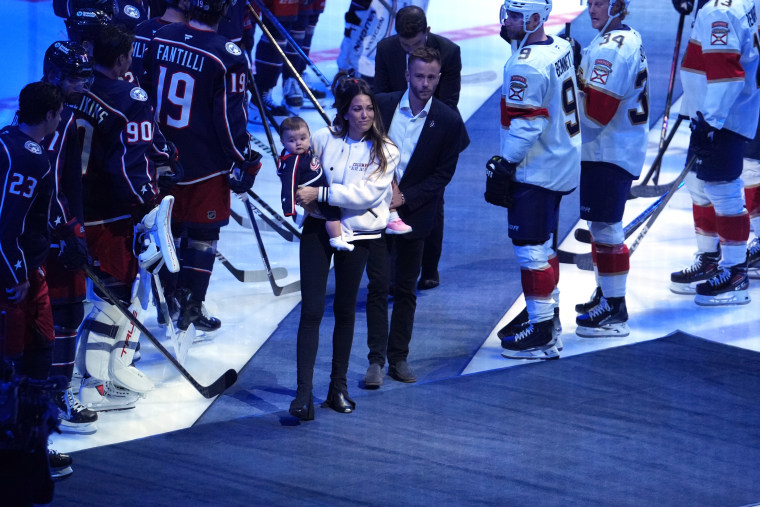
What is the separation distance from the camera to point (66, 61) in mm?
3834

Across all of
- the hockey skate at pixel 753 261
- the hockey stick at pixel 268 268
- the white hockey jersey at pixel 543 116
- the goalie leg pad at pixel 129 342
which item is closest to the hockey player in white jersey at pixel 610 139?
the white hockey jersey at pixel 543 116

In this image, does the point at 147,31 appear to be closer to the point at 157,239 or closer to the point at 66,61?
the point at 66,61

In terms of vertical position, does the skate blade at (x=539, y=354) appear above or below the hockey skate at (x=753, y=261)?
below

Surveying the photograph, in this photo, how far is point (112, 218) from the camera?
414 centimetres

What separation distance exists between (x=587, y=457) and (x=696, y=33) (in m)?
2.25

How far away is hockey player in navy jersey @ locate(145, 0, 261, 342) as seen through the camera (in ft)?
14.7

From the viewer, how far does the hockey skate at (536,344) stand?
4.68 metres

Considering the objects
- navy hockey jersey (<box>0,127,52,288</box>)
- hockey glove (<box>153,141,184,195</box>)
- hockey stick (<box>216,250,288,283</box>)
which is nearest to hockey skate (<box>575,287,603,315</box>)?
hockey stick (<box>216,250,288,283</box>)

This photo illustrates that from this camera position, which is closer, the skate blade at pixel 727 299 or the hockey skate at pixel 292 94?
the skate blade at pixel 727 299

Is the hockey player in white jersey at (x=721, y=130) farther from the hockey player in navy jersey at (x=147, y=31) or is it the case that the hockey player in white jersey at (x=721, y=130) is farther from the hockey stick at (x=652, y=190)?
the hockey player in navy jersey at (x=147, y=31)

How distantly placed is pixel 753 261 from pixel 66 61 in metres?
3.42

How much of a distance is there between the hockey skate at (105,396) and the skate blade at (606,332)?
1.84m

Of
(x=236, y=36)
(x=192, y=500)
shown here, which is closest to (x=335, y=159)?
(x=192, y=500)

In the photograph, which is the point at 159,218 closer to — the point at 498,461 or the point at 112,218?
the point at 112,218
